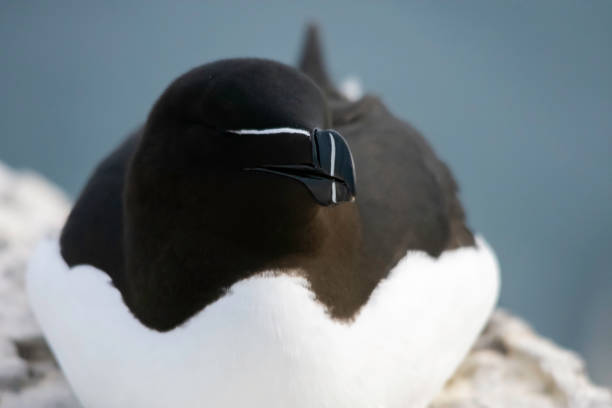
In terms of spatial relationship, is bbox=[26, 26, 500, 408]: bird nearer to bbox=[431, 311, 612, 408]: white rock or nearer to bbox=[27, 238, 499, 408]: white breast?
bbox=[27, 238, 499, 408]: white breast

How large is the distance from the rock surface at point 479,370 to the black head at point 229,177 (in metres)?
0.89

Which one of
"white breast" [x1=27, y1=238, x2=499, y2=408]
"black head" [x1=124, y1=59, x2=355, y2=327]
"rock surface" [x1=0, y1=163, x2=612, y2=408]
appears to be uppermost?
"black head" [x1=124, y1=59, x2=355, y2=327]

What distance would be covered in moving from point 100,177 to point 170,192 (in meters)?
0.77

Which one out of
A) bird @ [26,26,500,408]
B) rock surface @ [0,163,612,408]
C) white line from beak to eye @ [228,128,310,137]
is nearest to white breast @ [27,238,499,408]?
bird @ [26,26,500,408]

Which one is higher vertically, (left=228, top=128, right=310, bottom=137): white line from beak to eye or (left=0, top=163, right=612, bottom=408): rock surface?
(left=228, top=128, right=310, bottom=137): white line from beak to eye

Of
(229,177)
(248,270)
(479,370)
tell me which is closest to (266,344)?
(248,270)

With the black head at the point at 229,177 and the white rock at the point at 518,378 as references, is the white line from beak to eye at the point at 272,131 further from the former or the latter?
the white rock at the point at 518,378

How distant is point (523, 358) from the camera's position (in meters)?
3.20

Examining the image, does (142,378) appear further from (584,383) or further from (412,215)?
(584,383)

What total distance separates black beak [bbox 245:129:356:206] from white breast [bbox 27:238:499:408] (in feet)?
0.89

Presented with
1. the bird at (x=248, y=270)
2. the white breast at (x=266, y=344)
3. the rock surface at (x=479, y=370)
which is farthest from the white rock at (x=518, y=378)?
the bird at (x=248, y=270)

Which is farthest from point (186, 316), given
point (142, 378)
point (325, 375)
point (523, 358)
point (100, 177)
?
point (523, 358)

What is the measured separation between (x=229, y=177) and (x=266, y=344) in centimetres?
40

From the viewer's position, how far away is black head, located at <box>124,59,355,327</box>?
1.84 m
